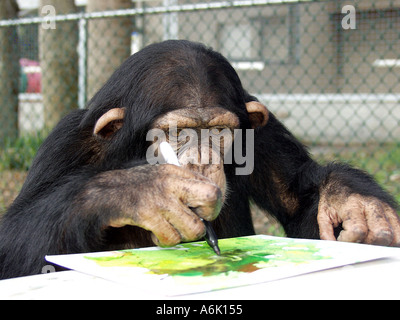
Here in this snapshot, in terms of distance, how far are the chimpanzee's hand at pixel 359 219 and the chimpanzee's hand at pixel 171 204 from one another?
0.59 metres

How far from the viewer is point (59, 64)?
6156mm

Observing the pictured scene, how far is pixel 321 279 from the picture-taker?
1184mm

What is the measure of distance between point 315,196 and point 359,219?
50cm

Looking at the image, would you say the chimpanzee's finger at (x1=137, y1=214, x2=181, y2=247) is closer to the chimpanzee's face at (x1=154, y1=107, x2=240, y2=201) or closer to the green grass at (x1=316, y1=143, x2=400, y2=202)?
the chimpanzee's face at (x1=154, y1=107, x2=240, y2=201)

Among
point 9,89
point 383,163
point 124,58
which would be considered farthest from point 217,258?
point 9,89

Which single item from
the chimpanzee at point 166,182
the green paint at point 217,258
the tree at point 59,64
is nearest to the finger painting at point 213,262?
the green paint at point 217,258

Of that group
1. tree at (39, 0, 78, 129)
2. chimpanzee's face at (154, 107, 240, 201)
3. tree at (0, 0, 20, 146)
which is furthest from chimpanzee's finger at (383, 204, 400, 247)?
tree at (0, 0, 20, 146)

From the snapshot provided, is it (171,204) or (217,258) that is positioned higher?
(171,204)

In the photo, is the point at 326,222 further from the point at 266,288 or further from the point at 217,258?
the point at 266,288

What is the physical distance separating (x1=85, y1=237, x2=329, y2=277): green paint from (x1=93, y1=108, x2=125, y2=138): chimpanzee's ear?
2.38ft

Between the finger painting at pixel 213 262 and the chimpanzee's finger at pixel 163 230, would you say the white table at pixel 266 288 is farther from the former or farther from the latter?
the chimpanzee's finger at pixel 163 230

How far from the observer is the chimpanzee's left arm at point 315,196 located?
190 centimetres

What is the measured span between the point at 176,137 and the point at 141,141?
0.19 meters
